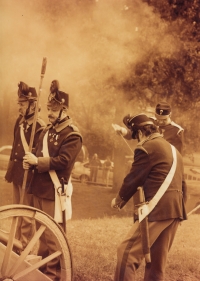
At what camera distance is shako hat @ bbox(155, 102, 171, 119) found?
12.5 feet

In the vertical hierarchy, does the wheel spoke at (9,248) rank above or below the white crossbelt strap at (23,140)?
below

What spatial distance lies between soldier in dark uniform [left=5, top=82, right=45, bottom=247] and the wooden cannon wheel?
0.34m

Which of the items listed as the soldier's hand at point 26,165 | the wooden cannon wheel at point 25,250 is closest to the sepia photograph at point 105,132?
the soldier's hand at point 26,165

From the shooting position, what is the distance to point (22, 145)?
364 centimetres

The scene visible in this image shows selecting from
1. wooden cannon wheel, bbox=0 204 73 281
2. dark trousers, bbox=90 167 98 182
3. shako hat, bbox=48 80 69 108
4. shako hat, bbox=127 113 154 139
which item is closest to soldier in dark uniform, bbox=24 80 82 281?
shako hat, bbox=48 80 69 108

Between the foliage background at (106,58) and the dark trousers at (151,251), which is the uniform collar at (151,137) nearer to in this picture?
the foliage background at (106,58)

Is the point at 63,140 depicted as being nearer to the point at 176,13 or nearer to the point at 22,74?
the point at 22,74

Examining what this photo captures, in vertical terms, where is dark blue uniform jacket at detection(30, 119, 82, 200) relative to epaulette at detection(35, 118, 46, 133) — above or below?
below

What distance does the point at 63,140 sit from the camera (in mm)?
3602

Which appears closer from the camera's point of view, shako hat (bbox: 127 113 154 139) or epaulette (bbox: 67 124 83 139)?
shako hat (bbox: 127 113 154 139)

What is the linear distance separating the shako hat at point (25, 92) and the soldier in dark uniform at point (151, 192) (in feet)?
2.54

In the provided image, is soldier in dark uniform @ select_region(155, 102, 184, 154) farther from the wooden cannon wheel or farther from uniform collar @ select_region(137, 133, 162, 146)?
the wooden cannon wheel

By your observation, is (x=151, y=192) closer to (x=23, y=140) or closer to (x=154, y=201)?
(x=154, y=201)

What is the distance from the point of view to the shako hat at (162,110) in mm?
3801
